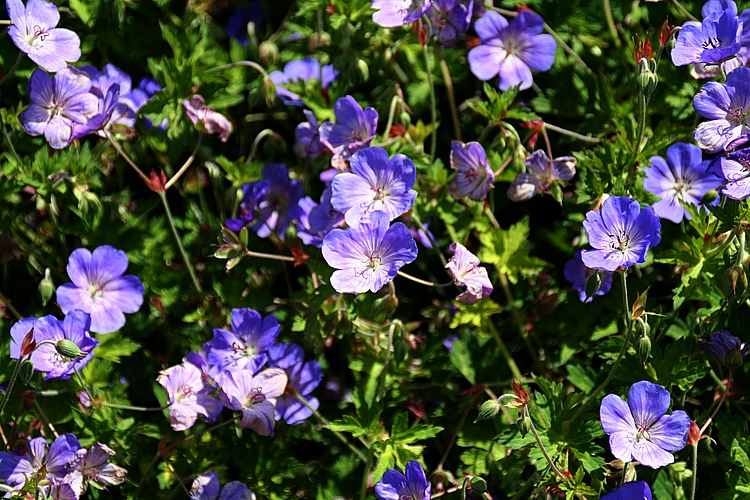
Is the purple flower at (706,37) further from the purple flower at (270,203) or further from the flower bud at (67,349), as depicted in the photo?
the flower bud at (67,349)

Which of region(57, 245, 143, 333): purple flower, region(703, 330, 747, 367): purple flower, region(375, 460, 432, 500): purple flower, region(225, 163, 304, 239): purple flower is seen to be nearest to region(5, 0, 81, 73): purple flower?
region(57, 245, 143, 333): purple flower

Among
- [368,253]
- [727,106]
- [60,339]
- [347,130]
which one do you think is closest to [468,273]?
[368,253]

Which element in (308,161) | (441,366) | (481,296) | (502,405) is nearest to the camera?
(502,405)

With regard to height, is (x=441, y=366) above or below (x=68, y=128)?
below

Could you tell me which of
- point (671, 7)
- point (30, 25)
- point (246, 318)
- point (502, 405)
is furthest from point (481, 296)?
point (30, 25)

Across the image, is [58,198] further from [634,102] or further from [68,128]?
[634,102]

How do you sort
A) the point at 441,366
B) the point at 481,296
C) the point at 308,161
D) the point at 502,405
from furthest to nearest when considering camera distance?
the point at 308,161 < the point at 441,366 < the point at 481,296 < the point at 502,405

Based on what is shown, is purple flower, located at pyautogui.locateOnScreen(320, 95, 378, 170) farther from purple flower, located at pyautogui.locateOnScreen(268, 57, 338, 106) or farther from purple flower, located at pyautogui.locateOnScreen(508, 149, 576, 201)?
purple flower, located at pyautogui.locateOnScreen(508, 149, 576, 201)
